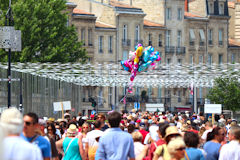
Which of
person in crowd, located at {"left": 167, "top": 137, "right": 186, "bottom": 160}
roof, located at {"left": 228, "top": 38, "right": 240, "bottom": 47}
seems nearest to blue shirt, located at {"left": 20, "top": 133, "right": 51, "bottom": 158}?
person in crowd, located at {"left": 167, "top": 137, "right": 186, "bottom": 160}

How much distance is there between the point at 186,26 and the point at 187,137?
82.4m

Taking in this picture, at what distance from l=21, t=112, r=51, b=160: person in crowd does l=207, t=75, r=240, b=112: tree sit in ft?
191

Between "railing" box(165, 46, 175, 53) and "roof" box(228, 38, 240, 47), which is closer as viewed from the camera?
"railing" box(165, 46, 175, 53)

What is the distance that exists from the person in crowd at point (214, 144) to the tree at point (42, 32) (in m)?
39.6

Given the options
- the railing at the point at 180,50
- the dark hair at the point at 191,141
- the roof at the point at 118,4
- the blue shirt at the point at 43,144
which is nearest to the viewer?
the blue shirt at the point at 43,144

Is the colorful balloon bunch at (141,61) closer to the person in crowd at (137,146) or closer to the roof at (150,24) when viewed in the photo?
the person in crowd at (137,146)

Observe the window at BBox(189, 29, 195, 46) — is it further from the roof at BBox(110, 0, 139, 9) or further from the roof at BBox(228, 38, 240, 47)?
the roof at BBox(110, 0, 139, 9)

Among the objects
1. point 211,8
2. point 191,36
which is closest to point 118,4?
point 191,36

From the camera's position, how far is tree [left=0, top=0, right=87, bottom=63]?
5266 centimetres

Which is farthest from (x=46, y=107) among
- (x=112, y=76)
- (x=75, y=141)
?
(x=75, y=141)

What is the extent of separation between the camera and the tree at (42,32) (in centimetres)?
5266

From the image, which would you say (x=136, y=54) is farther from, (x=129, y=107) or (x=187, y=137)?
(x=129, y=107)

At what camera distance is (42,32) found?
53.9 meters

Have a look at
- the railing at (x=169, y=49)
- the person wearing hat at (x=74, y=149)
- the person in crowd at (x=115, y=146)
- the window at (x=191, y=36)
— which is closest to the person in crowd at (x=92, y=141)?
the person wearing hat at (x=74, y=149)
